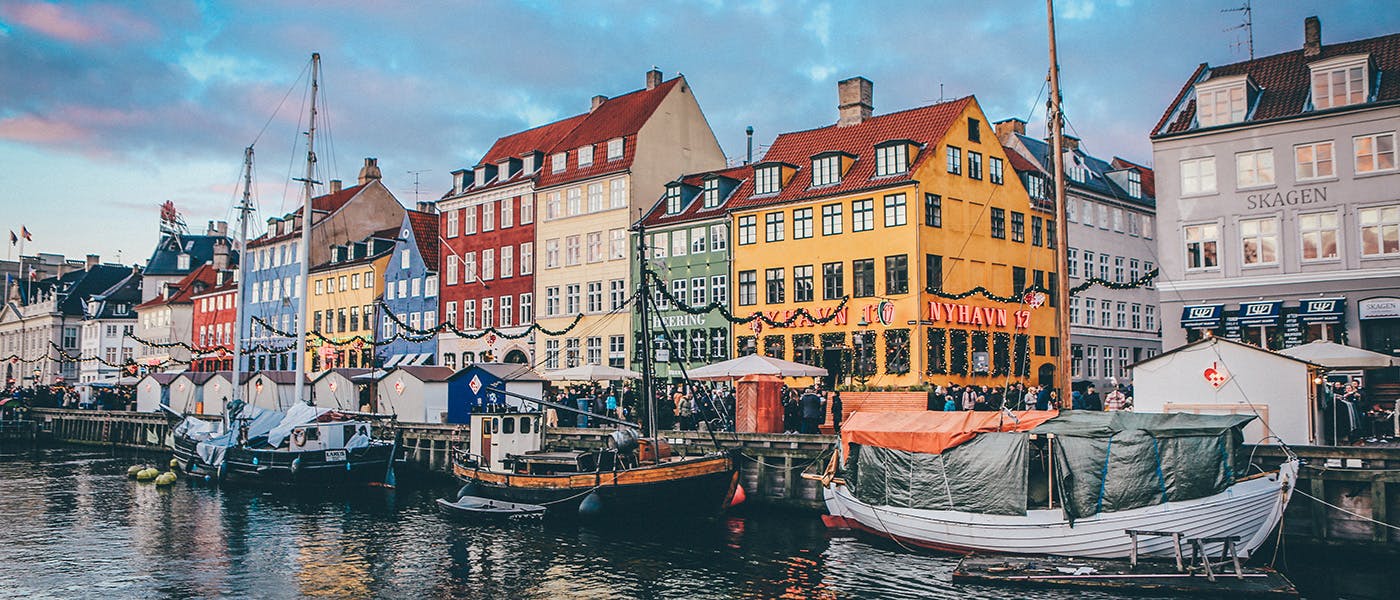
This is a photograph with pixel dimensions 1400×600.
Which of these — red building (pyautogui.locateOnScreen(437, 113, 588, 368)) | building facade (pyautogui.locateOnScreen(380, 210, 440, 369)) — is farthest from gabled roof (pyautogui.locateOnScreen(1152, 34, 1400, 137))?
building facade (pyautogui.locateOnScreen(380, 210, 440, 369))

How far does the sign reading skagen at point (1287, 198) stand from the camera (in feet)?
124

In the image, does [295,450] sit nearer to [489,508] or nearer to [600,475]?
[489,508]

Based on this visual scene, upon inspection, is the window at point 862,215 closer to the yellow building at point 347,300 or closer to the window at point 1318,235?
the window at point 1318,235

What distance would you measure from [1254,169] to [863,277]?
51.4 ft

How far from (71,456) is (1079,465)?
53004mm

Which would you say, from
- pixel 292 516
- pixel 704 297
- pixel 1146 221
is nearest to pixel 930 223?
pixel 704 297

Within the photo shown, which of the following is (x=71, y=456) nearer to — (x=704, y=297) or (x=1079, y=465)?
(x=704, y=297)

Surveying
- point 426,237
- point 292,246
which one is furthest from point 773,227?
point 292,246

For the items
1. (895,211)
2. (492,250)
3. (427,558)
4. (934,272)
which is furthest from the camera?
(492,250)

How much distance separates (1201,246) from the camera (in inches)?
1566

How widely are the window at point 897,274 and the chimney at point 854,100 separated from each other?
31.5ft

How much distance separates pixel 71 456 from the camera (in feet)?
192

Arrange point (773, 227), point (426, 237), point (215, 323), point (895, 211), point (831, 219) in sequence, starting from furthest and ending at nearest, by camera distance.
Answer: point (215, 323) → point (426, 237) → point (773, 227) → point (831, 219) → point (895, 211)

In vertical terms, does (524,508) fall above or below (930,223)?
below
